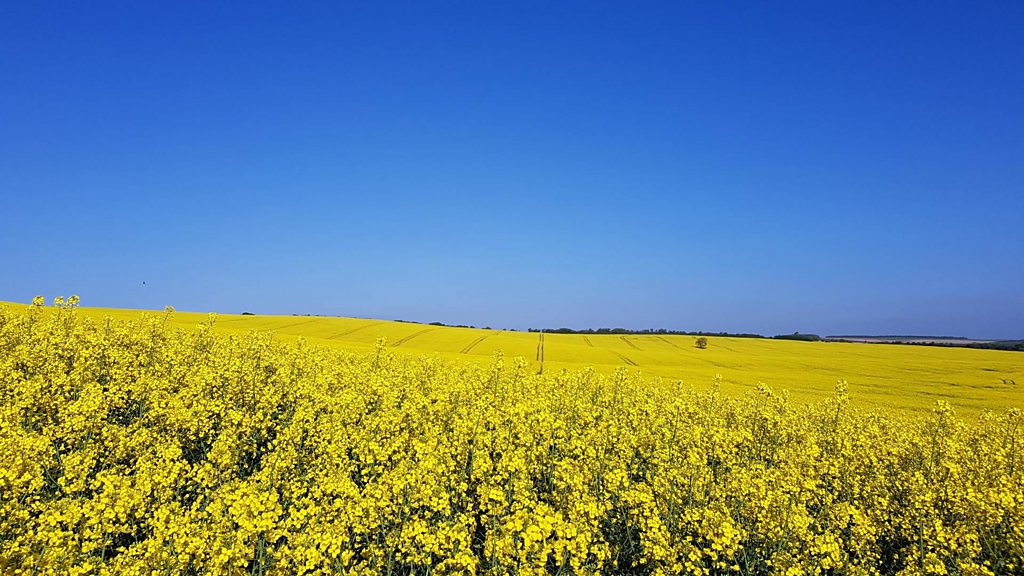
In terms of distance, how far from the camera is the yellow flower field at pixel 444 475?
6.15 metres

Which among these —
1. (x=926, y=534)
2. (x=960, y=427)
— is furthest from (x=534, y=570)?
(x=960, y=427)

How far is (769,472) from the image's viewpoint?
924 centimetres

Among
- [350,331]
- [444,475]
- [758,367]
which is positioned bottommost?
[758,367]

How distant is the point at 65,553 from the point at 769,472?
10833 mm

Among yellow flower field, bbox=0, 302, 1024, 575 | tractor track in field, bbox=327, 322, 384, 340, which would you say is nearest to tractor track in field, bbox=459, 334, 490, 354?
tractor track in field, bbox=327, 322, 384, 340

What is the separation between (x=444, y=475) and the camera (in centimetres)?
827

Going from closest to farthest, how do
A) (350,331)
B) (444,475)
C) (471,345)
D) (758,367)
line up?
1. (444,475)
2. (758,367)
3. (471,345)
4. (350,331)

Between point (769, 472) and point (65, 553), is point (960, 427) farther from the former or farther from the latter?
point (65, 553)

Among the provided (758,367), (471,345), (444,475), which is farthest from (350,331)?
(444,475)

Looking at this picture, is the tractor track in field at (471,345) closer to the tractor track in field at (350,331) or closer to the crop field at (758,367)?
the crop field at (758,367)

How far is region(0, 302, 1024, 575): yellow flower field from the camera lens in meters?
6.15

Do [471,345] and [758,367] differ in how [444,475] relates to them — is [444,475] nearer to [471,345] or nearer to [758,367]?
[758,367]

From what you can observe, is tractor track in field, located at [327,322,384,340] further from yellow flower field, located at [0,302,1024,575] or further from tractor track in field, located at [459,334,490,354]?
yellow flower field, located at [0,302,1024,575]

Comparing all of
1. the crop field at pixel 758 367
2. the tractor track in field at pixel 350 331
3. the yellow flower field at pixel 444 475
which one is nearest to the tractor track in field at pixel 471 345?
the crop field at pixel 758 367
